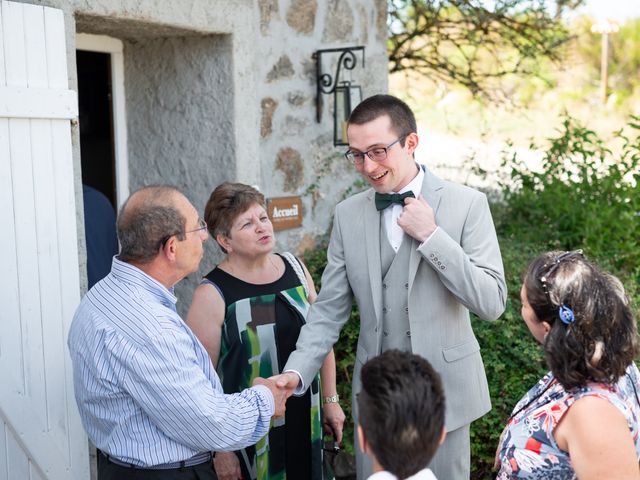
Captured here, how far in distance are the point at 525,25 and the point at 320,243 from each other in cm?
333

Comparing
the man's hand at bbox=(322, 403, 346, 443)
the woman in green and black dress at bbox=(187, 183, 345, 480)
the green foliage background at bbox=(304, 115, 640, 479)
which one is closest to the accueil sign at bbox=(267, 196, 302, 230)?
the green foliage background at bbox=(304, 115, 640, 479)

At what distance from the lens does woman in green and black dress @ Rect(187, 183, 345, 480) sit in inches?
120

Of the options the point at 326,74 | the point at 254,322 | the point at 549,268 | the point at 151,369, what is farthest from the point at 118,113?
the point at 549,268

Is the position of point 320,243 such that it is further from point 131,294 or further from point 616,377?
point 616,377

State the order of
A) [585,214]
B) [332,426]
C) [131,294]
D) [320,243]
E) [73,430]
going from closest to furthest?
[131,294] < [73,430] < [332,426] < [320,243] < [585,214]

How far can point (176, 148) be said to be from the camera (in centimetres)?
412

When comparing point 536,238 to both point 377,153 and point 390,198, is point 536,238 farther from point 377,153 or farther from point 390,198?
point 377,153

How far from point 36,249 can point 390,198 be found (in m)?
1.31

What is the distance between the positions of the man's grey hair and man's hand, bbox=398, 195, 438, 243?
A: 2.35 feet

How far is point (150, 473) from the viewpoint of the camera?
2.33 meters

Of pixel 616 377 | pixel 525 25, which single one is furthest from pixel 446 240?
pixel 525 25

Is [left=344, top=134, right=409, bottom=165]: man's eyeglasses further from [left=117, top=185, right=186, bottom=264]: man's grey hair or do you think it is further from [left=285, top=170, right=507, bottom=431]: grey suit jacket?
[left=117, top=185, right=186, bottom=264]: man's grey hair

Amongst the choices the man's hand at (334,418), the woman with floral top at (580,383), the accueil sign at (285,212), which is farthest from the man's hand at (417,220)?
the accueil sign at (285,212)

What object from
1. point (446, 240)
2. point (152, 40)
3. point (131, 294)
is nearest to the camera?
point (131, 294)
